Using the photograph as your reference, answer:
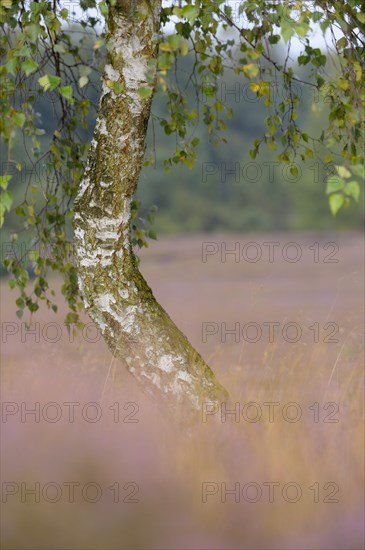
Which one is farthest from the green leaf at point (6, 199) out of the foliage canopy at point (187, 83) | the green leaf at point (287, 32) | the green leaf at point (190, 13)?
the green leaf at point (287, 32)

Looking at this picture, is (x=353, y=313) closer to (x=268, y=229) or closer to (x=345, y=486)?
(x=345, y=486)

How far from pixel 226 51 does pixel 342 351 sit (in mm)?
2835

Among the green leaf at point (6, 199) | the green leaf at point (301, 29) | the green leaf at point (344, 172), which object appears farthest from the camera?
the green leaf at point (6, 199)

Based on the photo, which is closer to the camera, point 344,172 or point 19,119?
point 344,172

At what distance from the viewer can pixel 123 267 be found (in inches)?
201

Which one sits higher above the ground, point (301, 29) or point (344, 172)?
point (301, 29)

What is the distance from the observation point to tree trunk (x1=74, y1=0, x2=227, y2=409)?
4.93 m

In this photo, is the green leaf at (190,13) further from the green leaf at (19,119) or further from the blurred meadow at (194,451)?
the green leaf at (19,119)

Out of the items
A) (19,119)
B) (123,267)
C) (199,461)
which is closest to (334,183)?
(19,119)

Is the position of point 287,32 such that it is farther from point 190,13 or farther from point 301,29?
point 190,13

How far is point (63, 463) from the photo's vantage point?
14.3 ft

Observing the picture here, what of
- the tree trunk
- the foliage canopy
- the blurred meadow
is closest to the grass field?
the blurred meadow

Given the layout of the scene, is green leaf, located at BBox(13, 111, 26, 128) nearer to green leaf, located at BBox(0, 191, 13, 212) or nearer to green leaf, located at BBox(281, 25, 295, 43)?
green leaf, located at BBox(0, 191, 13, 212)

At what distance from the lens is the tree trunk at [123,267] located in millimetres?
4934
